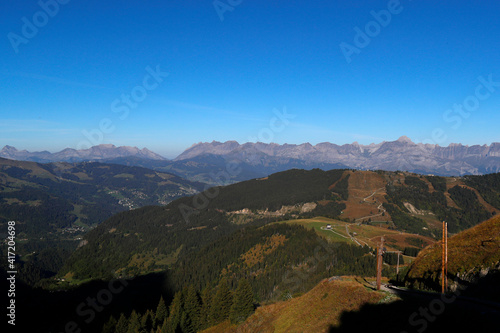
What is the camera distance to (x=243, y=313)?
218ft

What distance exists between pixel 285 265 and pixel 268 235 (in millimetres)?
45454

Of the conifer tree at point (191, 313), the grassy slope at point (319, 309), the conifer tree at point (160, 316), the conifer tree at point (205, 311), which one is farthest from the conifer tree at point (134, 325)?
the grassy slope at point (319, 309)

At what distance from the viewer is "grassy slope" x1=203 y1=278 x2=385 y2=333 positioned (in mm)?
38328

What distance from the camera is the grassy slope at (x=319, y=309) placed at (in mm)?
38328

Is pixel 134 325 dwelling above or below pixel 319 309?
Result: below

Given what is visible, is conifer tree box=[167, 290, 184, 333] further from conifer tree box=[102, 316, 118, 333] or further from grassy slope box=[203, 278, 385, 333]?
grassy slope box=[203, 278, 385, 333]

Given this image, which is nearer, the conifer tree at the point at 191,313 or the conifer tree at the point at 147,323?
the conifer tree at the point at 191,313

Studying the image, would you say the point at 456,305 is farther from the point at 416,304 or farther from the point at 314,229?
the point at 314,229

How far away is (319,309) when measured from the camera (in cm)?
4366

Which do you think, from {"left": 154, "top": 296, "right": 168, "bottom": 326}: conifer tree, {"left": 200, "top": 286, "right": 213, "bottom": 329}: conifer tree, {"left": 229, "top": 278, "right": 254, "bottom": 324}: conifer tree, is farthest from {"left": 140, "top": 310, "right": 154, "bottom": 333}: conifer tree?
{"left": 229, "top": 278, "right": 254, "bottom": 324}: conifer tree

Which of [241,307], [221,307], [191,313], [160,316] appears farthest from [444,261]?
[160,316]

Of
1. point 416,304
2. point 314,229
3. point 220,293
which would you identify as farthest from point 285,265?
point 416,304

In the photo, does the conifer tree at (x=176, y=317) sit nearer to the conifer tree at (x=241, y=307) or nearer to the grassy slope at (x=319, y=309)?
the conifer tree at (x=241, y=307)

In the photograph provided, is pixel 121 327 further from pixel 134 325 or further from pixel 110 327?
pixel 134 325
